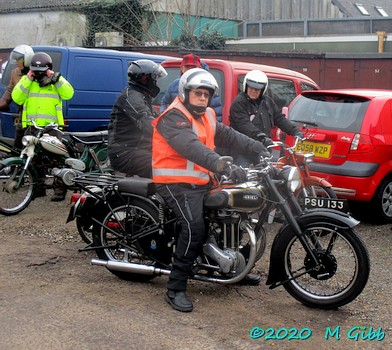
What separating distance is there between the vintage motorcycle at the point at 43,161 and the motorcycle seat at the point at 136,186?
2.44 meters

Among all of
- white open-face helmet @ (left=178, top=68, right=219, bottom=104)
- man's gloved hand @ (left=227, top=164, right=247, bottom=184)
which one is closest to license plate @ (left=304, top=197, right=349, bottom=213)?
man's gloved hand @ (left=227, top=164, right=247, bottom=184)

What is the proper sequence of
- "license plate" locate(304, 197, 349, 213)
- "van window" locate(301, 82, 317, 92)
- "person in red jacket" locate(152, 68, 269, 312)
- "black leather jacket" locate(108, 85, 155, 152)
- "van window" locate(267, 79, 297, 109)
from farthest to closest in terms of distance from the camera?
"van window" locate(301, 82, 317, 92) → "van window" locate(267, 79, 297, 109) → "black leather jacket" locate(108, 85, 155, 152) → "license plate" locate(304, 197, 349, 213) → "person in red jacket" locate(152, 68, 269, 312)

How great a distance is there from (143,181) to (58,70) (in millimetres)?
5352

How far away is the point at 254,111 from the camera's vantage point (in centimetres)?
734

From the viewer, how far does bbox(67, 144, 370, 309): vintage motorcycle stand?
4836 mm

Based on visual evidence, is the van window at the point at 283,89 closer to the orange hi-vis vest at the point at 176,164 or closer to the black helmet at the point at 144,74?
the black helmet at the point at 144,74

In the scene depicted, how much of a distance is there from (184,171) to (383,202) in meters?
3.56

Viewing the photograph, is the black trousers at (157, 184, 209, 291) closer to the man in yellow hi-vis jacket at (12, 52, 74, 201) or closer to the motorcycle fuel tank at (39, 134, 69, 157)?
the motorcycle fuel tank at (39, 134, 69, 157)

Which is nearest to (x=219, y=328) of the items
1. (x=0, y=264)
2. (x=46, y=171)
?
(x=0, y=264)

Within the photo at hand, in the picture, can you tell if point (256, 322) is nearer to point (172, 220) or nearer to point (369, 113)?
point (172, 220)

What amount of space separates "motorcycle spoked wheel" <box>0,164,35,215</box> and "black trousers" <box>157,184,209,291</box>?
3523 mm

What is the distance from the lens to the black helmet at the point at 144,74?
19.7ft

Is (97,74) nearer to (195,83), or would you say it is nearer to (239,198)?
(195,83)

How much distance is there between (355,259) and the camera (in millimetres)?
4766
